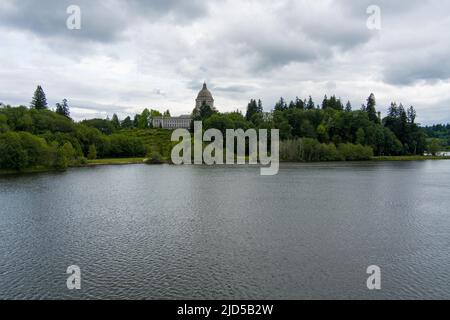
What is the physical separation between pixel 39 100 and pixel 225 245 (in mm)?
149441

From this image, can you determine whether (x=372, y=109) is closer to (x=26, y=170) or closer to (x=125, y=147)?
(x=125, y=147)

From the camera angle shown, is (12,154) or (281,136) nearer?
(12,154)

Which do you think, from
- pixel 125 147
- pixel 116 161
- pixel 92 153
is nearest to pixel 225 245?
pixel 116 161

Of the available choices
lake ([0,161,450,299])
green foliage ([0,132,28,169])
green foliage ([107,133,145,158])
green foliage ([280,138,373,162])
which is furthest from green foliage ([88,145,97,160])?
lake ([0,161,450,299])

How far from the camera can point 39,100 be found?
153 m

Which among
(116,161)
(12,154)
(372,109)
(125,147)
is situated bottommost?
(116,161)

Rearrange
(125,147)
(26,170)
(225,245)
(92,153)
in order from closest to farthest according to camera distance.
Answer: (225,245)
(26,170)
(92,153)
(125,147)

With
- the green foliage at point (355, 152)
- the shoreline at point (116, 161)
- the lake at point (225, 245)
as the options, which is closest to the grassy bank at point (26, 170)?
the shoreline at point (116, 161)

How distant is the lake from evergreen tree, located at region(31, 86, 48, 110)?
372 feet

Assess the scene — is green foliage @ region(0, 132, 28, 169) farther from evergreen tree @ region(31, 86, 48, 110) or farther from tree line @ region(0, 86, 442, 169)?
evergreen tree @ region(31, 86, 48, 110)

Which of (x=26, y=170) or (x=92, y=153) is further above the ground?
(x=92, y=153)
